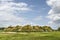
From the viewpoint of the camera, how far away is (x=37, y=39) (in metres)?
13.8

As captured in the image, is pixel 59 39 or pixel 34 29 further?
pixel 34 29

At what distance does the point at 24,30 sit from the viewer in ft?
69.8

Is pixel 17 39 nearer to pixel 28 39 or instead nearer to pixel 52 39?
pixel 28 39

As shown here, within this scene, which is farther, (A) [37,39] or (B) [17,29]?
(B) [17,29]

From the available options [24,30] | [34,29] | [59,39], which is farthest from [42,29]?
[59,39]

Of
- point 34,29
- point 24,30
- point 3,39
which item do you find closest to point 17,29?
point 24,30

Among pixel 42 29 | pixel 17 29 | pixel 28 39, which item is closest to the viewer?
pixel 28 39

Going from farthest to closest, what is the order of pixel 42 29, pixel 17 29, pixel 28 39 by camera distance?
1. pixel 42 29
2. pixel 17 29
3. pixel 28 39

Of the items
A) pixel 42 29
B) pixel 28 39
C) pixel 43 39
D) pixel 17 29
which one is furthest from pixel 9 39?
pixel 42 29

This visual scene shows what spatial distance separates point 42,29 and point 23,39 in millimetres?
9257

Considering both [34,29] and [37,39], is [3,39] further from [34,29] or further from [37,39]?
[34,29]

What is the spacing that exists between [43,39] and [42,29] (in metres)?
8.77

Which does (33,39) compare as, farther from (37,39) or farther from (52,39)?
(52,39)

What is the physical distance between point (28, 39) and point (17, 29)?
25.3 feet
